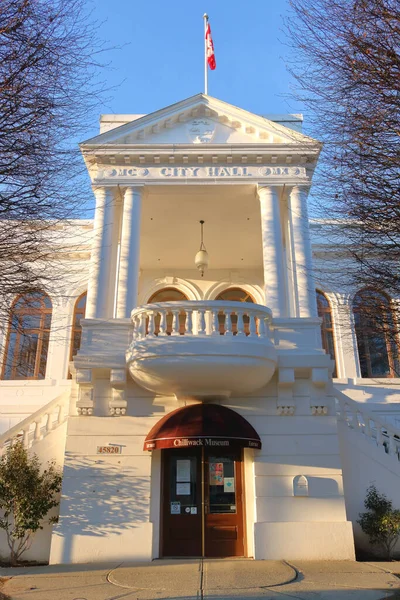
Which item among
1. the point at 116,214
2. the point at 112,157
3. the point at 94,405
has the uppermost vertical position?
the point at 112,157

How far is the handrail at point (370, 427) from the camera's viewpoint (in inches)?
472

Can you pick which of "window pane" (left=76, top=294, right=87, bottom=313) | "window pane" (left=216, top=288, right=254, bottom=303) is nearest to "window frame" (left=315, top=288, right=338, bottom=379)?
"window pane" (left=216, top=288, right=254, bottom=303)

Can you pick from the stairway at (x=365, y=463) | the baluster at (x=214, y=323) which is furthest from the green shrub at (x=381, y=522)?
the baluster at (x=214, y=323)

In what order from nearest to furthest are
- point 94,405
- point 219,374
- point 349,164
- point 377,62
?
1. point 377,62
2. point 349,164
3. point 219,374
4. point 94,405

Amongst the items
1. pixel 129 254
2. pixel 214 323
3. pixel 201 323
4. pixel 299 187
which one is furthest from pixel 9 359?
pixel 299 187

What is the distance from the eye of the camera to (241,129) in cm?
1498

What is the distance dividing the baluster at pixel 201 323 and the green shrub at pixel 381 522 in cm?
519

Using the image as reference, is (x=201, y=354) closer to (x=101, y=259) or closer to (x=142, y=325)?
(x=142, y=325)

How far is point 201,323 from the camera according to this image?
11461 millimetres

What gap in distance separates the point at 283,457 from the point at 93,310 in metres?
5.69

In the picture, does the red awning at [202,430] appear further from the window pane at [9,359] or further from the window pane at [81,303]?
the window pane at [81,303]

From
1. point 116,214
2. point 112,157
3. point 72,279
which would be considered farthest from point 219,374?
point 72,279

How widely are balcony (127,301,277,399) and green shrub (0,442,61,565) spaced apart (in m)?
2.95

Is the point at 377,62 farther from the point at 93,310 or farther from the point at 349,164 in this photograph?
the point at 93,310
